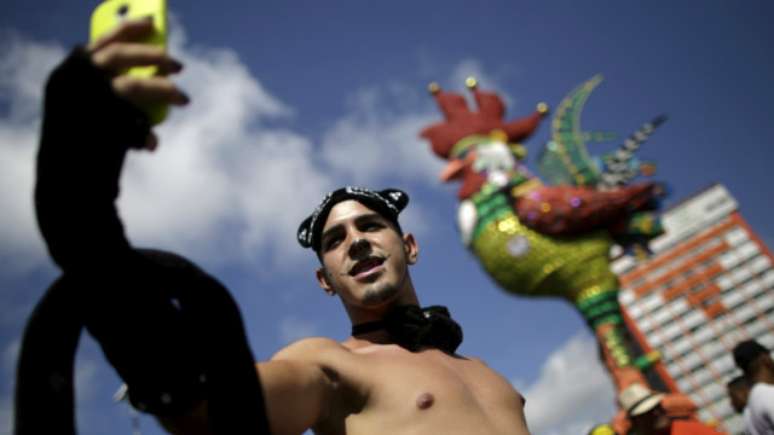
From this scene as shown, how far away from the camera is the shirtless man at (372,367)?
146 cm

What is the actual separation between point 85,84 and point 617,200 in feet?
32.1

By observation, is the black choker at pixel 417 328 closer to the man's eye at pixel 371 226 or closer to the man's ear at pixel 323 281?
the man's ear at pixel 323 281

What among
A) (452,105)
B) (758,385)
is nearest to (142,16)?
(758,385)

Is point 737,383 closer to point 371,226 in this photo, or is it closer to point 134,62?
point 371,226

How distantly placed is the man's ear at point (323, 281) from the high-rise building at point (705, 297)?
21.6 metres

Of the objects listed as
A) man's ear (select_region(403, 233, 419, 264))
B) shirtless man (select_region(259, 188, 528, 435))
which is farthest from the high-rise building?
shirtless man (select_region(259, 188, 528, 435))

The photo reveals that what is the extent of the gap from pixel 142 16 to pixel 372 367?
120 cm

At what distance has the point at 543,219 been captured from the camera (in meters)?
→ 9.50

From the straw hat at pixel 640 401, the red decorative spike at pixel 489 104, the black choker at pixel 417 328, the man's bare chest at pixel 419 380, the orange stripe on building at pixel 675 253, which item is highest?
the red decorative spike at pixel 489 104

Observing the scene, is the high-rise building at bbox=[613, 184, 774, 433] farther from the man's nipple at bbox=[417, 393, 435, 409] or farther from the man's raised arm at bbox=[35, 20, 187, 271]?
the man's raised arm at bbox=[35, 20, 187, 271]

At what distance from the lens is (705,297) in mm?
24297

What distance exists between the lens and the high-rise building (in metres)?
22.7

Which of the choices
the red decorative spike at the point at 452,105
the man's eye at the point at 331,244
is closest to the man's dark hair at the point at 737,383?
the man's eye at the point at 331,244

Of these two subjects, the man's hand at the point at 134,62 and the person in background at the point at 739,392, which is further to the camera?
the person in background at the point at 739,392
